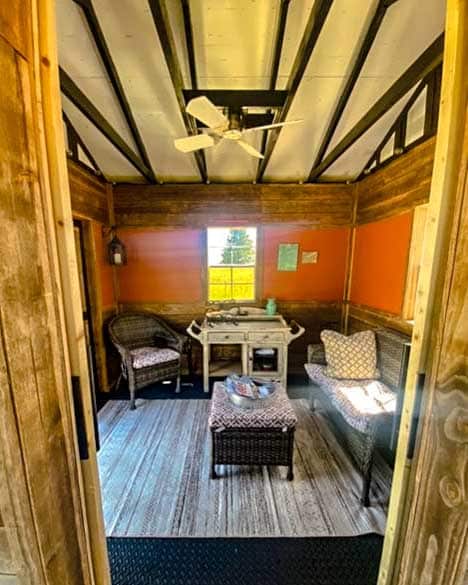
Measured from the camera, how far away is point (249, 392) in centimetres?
227

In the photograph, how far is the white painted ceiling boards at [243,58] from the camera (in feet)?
5.95

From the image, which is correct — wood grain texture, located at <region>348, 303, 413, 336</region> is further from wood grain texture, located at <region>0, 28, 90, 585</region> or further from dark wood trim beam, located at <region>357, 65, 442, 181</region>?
wood grain texture, located at <region>0, 28, 90, 585</region>

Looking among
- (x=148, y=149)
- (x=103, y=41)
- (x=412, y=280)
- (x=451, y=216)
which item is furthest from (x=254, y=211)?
(x=451, y=216)

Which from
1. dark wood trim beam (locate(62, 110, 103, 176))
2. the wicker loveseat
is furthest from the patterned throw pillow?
dark wood trim beam (locate(62, 110, 103, 176))

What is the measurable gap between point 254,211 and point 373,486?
11.2ft

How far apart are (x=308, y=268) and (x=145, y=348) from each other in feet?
8.54

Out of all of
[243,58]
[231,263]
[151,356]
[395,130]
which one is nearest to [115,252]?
[151,356]

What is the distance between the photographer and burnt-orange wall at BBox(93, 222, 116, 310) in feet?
12.0

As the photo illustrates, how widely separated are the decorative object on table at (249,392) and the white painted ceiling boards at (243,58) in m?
2.54

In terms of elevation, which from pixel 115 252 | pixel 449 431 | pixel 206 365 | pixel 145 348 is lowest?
pixel 206 365

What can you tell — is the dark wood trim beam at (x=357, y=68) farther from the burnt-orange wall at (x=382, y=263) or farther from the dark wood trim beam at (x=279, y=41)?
the burnt-orange wall at (x=382, y=263)

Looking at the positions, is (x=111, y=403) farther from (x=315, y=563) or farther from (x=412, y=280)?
(x=412, y=280)

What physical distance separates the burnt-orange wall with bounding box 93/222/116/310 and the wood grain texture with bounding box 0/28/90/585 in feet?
10.8

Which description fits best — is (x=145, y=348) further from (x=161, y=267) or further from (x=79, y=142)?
(x=79, y=142)
